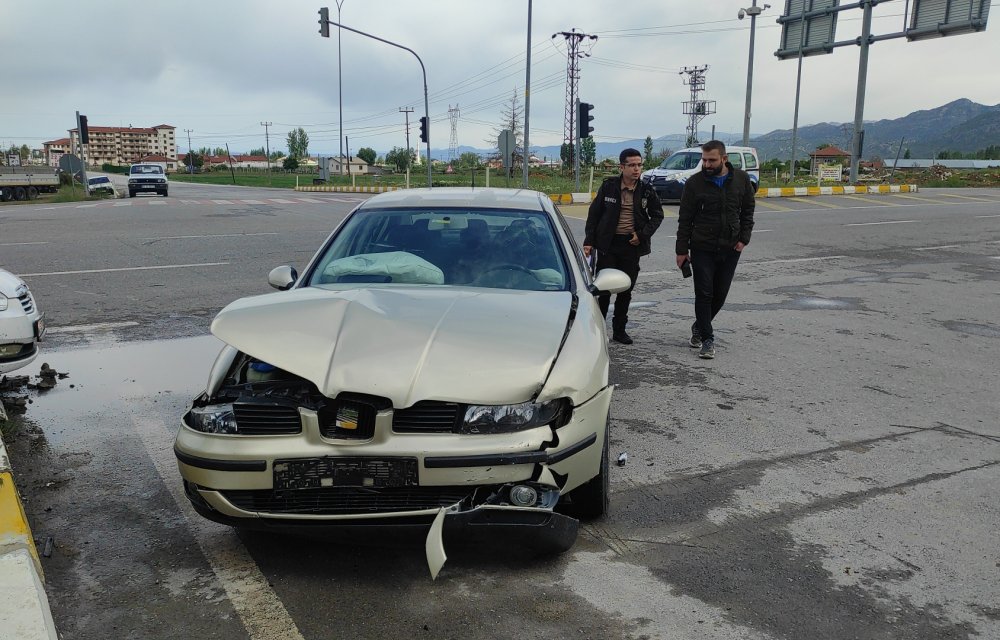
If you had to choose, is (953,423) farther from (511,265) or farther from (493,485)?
(493,485)

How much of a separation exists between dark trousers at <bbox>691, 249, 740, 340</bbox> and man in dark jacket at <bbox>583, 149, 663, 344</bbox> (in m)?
0.55

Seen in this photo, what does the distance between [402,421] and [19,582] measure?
140 centimetres

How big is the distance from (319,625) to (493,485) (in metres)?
0.77

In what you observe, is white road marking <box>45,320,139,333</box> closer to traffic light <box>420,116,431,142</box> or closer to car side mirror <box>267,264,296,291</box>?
car side mirror <box>267,264,296,291</box>

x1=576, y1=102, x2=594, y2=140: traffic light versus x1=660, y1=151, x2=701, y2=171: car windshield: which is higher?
x1=576, y1=102, x2=594, y2=140: traffic light

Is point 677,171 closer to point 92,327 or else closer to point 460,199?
point 92,327

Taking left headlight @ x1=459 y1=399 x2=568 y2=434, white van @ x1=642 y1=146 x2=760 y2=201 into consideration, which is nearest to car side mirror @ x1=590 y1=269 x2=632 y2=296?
left headlight @ x1=459 y1=399 x2=568 y2=434

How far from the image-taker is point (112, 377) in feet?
18.9

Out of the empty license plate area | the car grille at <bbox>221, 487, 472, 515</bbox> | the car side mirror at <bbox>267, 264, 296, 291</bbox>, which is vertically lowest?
the car grille at <bbox>221, 487, 472, 515</bbox>

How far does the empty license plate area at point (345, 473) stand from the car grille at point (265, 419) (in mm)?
132

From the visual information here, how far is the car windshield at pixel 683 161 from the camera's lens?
2417cm

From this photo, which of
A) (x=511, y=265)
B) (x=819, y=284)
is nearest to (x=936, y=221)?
(x=819, y=284)

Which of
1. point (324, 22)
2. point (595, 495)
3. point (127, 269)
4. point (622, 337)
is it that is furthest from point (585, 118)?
point (595, 495)

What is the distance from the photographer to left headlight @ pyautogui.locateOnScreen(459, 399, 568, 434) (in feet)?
9.25
